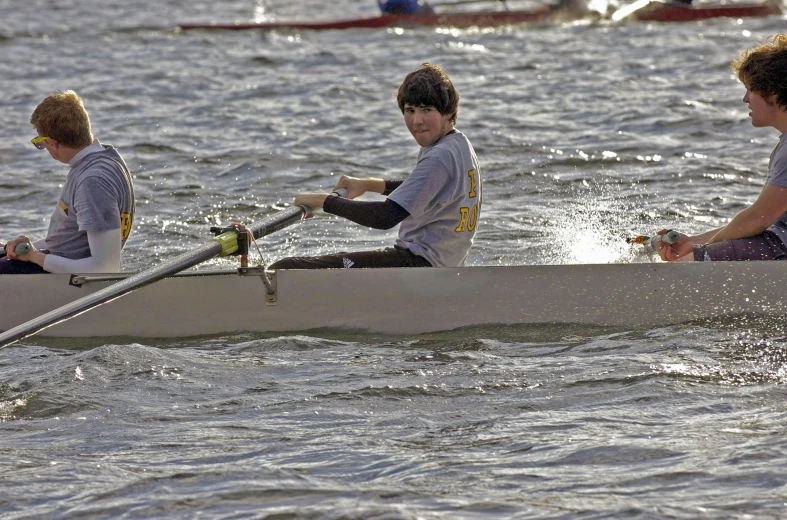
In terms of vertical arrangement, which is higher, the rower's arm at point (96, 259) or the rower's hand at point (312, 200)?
the rower's hand at point (312, 200)

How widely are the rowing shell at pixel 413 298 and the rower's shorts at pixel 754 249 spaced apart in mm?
82

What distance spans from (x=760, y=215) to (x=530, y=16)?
15.3 metres

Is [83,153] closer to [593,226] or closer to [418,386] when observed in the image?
[418,386]

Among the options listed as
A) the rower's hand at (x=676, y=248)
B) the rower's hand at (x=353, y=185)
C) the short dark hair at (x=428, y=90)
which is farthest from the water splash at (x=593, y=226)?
the short dark hair at (x=428, y=90)

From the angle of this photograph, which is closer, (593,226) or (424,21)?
(593,226)

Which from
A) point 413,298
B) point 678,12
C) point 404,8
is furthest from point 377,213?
point 678,12

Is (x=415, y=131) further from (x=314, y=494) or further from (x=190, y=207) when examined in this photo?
(x=190, y=207)

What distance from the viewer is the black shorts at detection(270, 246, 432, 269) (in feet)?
16.9

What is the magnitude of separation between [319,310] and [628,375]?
154 centimetres

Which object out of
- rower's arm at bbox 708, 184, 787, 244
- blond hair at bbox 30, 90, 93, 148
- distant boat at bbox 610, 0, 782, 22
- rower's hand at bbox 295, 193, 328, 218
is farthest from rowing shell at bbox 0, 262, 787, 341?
distant boat at bbox 610, 0, 782, 22

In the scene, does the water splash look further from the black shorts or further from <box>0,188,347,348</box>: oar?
<box>0,188,347,348</box>: oar

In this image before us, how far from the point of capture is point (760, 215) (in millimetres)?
4820

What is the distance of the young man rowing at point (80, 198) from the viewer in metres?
5.07

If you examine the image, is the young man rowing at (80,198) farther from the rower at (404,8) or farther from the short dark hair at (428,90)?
the rower at (404,8)
